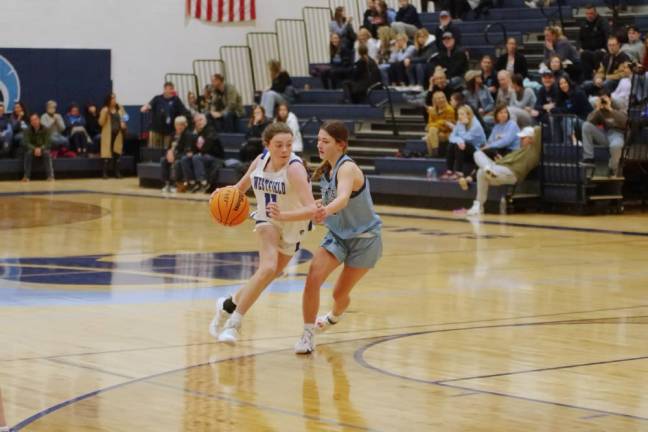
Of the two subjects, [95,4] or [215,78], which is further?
[95,4]

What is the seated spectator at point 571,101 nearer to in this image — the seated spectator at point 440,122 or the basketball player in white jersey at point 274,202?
the seated spectator at point 440,122

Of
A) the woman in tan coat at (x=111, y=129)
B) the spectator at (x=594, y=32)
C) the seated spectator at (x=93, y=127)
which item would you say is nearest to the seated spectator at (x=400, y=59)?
the spectator at (x=594, y=32)

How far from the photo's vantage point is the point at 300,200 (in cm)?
849

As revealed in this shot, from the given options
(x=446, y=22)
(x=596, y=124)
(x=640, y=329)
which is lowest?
(x=640, y=329)

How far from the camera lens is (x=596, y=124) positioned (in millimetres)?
19266

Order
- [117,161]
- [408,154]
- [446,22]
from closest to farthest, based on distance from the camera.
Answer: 1. [408,154]
2. [446,22]
3. [117,161]

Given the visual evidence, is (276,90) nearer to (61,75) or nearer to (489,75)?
(489,75)

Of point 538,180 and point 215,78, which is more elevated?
point 215,78

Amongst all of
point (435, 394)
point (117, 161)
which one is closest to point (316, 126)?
point (117, 161)

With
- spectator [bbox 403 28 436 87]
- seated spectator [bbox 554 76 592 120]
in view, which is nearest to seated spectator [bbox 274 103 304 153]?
spectator [bbox 403 28 436 87]

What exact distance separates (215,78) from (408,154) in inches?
221

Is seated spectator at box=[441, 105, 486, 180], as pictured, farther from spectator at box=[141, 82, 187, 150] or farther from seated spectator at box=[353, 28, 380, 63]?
spectator at box=[141, 82, 187, 150]

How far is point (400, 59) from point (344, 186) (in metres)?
16.2

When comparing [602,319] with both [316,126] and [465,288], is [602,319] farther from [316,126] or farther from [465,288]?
[316,126]
